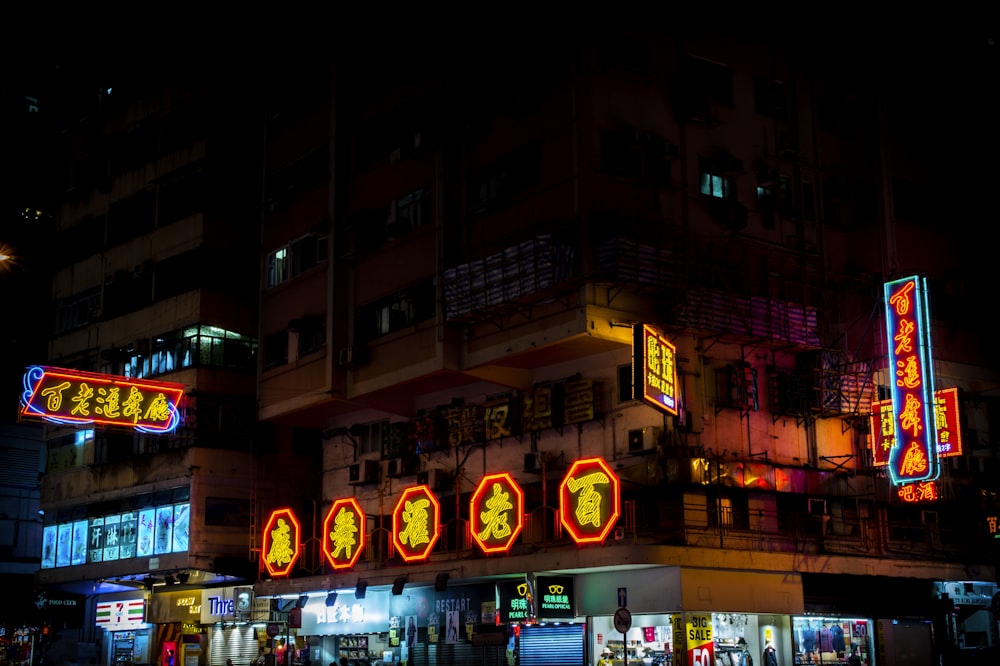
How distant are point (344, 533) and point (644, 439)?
1031cm

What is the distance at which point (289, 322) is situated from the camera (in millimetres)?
36656

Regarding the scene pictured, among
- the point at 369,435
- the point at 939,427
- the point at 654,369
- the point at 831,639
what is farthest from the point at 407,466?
the point at 939,427

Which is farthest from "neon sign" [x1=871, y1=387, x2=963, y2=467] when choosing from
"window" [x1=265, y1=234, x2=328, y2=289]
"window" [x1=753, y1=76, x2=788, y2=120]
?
"window" [x1=265, y1=234, x2=328, y2=289]

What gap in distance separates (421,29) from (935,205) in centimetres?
1607

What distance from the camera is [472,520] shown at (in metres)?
29.1

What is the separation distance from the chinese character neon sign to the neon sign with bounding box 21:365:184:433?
67.6 ft

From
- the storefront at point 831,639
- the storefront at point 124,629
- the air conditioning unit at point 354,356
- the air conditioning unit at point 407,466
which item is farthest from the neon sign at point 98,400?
the storefront at point 831,639

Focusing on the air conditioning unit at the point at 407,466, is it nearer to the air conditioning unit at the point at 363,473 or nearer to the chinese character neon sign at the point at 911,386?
the air conditioning unit at the point at 363,473

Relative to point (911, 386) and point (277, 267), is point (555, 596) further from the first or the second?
point (277, 267)

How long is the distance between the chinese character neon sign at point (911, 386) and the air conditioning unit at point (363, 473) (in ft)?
→ 50.5

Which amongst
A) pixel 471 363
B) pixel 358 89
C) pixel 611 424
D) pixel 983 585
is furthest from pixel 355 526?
pixel 983 585

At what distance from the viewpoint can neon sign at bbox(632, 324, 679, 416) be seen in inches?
998

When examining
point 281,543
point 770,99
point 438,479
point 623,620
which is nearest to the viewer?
point 623,620

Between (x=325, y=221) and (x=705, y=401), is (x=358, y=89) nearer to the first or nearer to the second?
(x=325, y=221)
